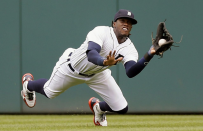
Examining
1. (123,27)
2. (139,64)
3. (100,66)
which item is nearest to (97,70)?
(100,66)

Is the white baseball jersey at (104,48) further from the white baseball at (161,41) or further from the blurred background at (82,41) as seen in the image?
the blurred background at (82,41)

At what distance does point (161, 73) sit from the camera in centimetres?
892

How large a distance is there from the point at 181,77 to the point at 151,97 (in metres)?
0.75

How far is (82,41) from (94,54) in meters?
3.78

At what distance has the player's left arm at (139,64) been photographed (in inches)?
201

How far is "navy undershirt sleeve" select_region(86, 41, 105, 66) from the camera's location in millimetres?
4957

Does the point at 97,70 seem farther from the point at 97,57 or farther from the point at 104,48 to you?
the point at 97,57

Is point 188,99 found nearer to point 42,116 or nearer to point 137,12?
point 137,12

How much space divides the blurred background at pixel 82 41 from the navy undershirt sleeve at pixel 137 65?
3351 mm

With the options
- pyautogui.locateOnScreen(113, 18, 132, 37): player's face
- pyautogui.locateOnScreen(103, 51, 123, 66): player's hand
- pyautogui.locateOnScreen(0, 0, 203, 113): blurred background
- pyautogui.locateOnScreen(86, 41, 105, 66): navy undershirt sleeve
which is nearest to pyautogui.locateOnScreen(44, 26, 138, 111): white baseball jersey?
pyautogui.locateOnScreen(113, 18, 132, 37): player's face

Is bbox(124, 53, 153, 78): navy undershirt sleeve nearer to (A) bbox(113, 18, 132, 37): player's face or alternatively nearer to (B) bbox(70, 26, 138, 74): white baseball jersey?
(B) bbox(70, 26, 138, 74): white baseball jersey

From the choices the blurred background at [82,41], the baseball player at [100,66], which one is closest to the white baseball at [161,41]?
the baseball player at [100,66]

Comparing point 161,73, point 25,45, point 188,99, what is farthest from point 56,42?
point 188,99

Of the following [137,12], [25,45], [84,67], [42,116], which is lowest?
[42,116]
